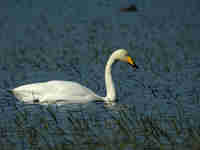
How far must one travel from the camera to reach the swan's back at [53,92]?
1086 centimetres

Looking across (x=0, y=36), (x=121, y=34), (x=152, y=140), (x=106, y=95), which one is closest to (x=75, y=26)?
(x=121, y=34)

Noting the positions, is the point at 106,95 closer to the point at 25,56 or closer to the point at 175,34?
the point at 25,56

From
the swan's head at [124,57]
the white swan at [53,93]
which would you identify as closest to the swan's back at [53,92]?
the white swan at [53,93]

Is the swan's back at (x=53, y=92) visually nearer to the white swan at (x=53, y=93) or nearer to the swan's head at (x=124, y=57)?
the white swan at (x=53, y=93)

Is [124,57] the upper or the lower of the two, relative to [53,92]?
upper

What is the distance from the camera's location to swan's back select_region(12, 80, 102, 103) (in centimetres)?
1086

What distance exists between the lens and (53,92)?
1093cm

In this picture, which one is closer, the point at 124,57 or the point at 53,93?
the point at 53,93

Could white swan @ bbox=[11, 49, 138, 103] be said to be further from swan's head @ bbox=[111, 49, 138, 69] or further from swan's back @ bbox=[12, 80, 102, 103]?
swan's head @ bbox=[111, 49, 138, 69]

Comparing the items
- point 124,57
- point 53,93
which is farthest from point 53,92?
point 124,57

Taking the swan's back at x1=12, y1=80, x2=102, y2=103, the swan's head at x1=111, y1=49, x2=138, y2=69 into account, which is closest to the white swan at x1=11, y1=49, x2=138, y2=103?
the swan's back at x1=12, y1=80, x2=102, y2=103

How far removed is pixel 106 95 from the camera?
12117 millimetres

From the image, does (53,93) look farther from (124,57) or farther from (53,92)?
(124,57)

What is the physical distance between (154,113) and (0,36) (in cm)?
1222
